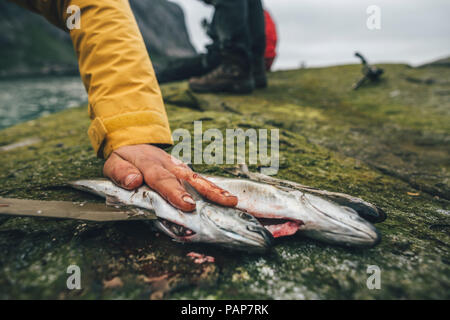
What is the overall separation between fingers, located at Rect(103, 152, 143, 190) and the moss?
0.67ft

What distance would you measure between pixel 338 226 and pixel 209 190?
60 cm

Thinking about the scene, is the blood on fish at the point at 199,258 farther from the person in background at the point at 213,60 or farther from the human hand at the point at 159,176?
the person in background at the point at 213,60

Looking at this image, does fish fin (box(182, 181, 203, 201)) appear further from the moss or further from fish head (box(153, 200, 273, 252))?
the moss

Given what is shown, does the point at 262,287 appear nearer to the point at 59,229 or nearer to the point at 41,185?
the point at 59,229

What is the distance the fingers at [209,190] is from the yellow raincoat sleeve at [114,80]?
0.44 m

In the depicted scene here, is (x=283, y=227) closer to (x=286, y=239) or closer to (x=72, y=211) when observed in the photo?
(x=286, y=239)

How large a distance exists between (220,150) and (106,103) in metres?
1.05

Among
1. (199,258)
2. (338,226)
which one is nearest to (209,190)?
(199,258)

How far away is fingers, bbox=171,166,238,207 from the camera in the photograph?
44.8 inches

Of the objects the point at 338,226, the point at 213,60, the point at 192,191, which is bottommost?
the point at 338,226

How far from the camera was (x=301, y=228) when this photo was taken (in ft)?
3.71

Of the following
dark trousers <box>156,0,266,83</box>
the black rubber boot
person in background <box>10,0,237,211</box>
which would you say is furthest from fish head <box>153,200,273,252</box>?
the black rubber boot

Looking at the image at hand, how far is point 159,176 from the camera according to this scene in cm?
126
